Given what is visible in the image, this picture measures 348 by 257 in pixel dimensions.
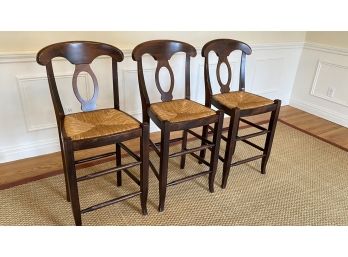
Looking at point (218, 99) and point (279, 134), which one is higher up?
point (218, 99)

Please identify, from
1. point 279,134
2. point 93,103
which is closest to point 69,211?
point 93,103

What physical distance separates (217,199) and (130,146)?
931 mm

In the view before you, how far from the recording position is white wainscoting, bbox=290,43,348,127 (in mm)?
2986

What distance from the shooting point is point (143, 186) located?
1.61m

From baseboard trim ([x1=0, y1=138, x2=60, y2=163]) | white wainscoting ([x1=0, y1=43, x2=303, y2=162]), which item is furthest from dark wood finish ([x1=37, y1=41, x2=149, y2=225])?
baseboard trim ([x1=0, y1=138, x2=60, y2=163])

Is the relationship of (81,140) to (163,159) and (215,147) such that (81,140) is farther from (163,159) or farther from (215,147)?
(215,147)

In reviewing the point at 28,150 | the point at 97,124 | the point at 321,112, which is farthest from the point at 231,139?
the point at 321,112

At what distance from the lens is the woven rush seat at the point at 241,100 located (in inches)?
73.3

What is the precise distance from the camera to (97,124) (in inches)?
59.3

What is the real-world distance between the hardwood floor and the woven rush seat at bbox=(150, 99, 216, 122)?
73cm

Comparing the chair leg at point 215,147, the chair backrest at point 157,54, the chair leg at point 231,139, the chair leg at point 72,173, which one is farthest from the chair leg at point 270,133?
the chair leg at point 72,173

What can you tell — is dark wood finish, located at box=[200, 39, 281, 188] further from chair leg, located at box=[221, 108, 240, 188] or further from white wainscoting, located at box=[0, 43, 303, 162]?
white wainscoting, located at box=[0, 43, 303, 162]
